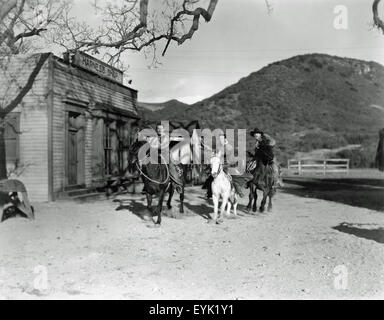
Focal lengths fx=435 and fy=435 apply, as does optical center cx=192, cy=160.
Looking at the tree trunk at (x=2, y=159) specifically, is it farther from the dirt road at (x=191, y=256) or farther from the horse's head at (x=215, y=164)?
the horse's head at (x=215, y=164)

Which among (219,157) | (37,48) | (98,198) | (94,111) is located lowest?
(98,198)

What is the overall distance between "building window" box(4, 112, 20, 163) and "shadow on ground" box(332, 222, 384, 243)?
1039cm

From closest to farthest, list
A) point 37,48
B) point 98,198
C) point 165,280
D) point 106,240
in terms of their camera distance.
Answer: point 165,280, point 106,240, point 98,198, point 37,48

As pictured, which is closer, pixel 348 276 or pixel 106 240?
pixel 348 276

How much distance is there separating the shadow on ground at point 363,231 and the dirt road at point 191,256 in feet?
0.07

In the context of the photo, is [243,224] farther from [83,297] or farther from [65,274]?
[83,297]

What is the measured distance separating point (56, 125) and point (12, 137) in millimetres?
1490

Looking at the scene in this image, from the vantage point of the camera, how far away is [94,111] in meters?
17.3

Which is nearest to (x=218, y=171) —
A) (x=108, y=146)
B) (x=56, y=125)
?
(x=56, y=125)

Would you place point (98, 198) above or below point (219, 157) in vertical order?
below

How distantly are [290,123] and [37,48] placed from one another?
56.3 metres

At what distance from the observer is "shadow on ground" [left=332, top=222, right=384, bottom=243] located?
8733 mm

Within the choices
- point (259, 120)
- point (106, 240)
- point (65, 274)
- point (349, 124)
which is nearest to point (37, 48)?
point (106, 240)

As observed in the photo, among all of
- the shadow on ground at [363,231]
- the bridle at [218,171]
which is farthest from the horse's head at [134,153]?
the shadow on ground at [363,231]
